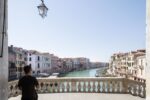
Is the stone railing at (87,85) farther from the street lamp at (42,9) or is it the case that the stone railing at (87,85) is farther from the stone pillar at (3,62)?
the stone pillar at (3,62)

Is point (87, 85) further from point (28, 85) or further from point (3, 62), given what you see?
point (3, 62)

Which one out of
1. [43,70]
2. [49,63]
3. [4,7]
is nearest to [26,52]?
[43,70]

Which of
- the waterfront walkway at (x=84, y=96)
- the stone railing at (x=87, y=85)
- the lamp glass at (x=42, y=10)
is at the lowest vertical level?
the waterfront walkway at (x=84, y=96)

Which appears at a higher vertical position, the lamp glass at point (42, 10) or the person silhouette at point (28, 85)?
the lamp glass at point (42, 10)

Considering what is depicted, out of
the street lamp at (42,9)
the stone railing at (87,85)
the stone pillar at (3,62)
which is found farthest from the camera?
the stone railing at (87,85)

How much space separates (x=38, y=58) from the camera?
8856 centimetres

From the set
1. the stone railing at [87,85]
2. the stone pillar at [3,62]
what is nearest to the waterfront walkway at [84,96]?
the stone railing at [87,85]

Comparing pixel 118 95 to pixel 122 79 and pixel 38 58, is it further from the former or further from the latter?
pixel 38 58

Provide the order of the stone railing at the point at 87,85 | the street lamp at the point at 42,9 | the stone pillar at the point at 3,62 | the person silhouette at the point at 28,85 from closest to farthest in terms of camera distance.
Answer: the stone pillar at the point at 3,62 < the person silhouette at the point at 28,85 < the street lamp at the point at 42,9 < the stone railing at the point at 87,85

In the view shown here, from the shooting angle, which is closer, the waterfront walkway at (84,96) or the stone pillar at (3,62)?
the stone pillar at (3,62)

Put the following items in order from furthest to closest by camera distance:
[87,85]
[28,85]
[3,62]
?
[87,85] → [28,85] → [3,62]

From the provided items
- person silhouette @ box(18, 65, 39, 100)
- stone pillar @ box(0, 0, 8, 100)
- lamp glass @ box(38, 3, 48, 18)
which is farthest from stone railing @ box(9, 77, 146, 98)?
stone pillar @ box(0, 0, 8, 100)

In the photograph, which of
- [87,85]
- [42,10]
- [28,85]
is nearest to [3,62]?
[28,85]

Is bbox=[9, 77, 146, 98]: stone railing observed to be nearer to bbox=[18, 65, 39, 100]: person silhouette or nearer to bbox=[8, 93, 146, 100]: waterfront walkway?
bbox=[8, 93, 146, 100]: waterfront walkway
